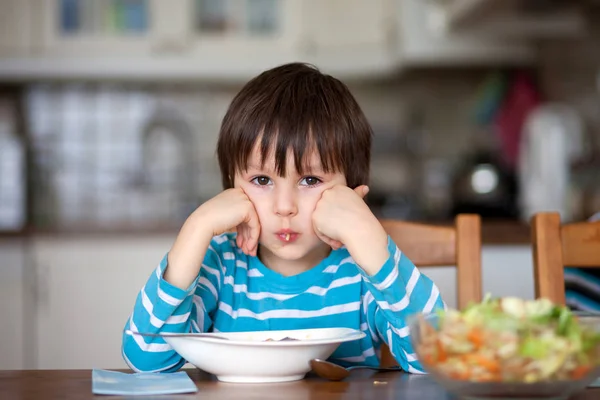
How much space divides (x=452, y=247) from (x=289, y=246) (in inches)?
11.4

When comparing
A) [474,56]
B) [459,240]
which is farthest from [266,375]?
[474,56]

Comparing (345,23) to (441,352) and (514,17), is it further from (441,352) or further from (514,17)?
(441,352)

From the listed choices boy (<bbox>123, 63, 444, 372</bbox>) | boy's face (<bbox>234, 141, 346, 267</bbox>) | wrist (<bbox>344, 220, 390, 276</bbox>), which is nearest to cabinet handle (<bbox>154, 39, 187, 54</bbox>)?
boy (<bbox>123, 63, 444, 372</bbox>)

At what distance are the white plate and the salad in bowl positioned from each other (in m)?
0.18

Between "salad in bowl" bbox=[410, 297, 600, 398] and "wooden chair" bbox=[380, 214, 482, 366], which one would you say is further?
"wooden chair" bbox=[380, 214, 482, 366]

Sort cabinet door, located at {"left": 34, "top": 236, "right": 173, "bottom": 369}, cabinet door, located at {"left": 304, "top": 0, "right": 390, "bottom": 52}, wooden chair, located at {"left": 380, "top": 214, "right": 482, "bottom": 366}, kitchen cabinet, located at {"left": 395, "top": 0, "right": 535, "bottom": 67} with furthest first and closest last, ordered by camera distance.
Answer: cabinet door, located at {"left": 304, "top": 0, "right": 390, "bottom": 52}
kitchen cabinet, located at {"left": 395, "top": 0, "right": 535, "bottom": 67}
cabinet door, located at {"left": 34, "top": 236, "right": 173, "bottom": 369}
wooden chair, located at {"left": 380, "top": 214, "right": 482, "bottom": 366}

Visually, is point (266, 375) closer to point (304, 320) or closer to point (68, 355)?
point (304, 320)

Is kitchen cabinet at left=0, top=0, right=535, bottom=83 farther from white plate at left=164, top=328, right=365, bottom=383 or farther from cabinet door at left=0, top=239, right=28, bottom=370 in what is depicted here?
white plate at left=164, top=328, right=365, bottom=383

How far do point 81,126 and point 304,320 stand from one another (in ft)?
8.76

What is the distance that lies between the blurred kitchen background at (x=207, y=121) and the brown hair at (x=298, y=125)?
1172mm

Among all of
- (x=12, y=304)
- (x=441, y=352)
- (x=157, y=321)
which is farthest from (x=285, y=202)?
(x=12, y=304)

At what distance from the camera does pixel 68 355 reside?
8.48ft

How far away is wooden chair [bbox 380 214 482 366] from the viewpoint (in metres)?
1.23

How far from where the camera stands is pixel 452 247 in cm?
125
